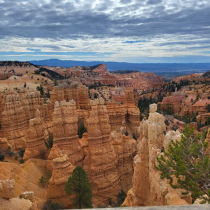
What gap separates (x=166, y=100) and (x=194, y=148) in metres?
64.8

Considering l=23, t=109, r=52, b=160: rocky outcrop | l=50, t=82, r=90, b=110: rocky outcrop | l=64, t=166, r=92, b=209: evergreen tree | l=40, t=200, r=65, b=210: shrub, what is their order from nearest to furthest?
l=64, t=166, r=92, b=209: evergreen tree, l=40, t=200, r=65, b=210: shrub, l=23, t=109, r=52, b=160: rocky outcrop, l=50, t=82, r=90, b=110: rocky outcrop

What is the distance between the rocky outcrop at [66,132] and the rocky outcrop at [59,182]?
11.5 ft

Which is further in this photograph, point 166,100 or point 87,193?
point 166,100

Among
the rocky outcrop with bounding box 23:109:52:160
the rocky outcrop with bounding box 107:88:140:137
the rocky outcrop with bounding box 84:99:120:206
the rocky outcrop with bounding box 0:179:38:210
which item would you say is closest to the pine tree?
the rocky outcrop with bounding box 0:179:38:210

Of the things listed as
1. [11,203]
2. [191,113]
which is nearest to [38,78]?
[191,113]

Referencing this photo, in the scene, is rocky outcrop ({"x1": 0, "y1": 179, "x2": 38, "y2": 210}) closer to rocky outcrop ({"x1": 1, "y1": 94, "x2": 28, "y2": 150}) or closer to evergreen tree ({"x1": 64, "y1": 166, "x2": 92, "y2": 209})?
evergreen tree ({"x1": 64, "y1": 166, "x2": 92, "y2": 209})

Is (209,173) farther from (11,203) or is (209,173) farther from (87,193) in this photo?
(87,193)

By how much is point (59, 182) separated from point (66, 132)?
18.3ft

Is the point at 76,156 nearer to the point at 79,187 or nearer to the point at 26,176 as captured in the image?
the point at 26,176

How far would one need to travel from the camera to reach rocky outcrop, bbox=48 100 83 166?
19.5 meters

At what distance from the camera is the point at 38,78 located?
7556 centimetres

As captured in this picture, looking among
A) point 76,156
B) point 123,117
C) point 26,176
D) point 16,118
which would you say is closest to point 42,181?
point 26,176

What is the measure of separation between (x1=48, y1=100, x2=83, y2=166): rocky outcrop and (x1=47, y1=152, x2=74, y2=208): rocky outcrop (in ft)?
11.5

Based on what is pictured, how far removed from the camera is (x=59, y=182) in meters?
15.4
